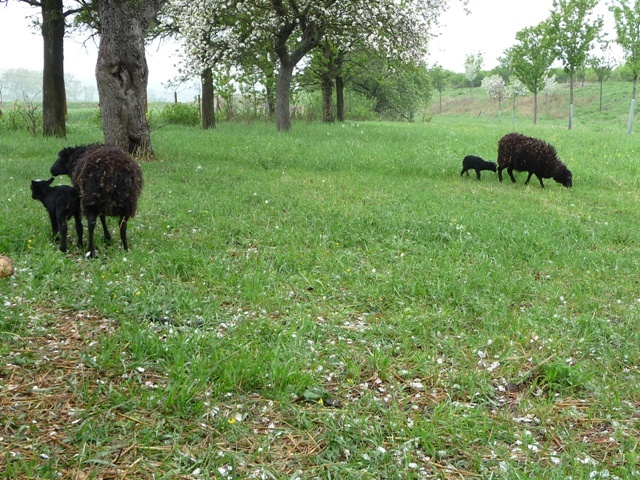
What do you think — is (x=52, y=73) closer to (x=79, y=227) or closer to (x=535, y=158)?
(x=79, y=227)

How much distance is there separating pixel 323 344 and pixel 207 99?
61.9 feet

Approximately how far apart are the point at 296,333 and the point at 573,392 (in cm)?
216

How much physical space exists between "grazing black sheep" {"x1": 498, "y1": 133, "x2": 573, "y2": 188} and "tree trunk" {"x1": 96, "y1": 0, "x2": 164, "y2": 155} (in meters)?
8.57

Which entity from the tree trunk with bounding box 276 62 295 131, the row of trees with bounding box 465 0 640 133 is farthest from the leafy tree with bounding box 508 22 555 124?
the tree trunk with bounding box 276 62 295 131

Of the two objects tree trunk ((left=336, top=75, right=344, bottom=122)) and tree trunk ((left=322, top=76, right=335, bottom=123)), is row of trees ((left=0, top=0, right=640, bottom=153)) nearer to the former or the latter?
tree trunk ((left=322, top=76, right=335, bottom=123))

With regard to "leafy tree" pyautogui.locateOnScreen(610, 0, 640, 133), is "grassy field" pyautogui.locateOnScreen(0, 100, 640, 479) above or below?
below

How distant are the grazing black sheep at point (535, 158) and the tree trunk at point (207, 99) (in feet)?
43.8

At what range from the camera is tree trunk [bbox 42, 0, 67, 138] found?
55.1ft

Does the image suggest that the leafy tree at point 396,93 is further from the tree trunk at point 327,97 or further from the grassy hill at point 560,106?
the tree trunk at point 327,97

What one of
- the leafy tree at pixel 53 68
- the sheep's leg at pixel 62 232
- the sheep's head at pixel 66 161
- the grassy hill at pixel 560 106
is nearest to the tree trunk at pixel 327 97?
the leafy tree at pixel 53 68


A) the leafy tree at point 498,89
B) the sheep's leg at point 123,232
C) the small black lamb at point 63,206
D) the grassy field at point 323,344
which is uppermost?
the leafy tree at point 498,89

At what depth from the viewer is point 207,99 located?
21.2 m

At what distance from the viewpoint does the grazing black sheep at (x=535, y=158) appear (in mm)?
11078

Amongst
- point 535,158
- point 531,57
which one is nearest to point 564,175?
point 535,158
